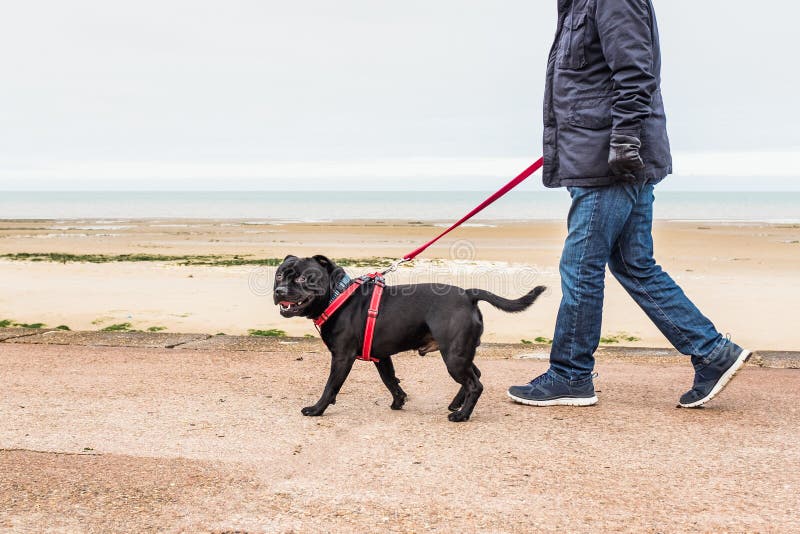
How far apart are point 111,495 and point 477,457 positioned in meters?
1.49

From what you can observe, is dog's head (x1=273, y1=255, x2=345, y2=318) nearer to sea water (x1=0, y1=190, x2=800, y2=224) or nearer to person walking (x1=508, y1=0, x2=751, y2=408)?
person walking (x1=508, y1=0, x2=751, y2=408)

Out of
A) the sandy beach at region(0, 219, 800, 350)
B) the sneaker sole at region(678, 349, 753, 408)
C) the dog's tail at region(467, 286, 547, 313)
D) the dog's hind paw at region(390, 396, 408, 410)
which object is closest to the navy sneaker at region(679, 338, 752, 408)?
the sneaker sole at region(678, 349, 753, 408)

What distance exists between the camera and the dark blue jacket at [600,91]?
160 inches

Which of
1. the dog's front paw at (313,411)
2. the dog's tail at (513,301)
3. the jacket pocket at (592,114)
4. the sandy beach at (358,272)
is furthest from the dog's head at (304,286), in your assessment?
the sandy beach at (358,272)

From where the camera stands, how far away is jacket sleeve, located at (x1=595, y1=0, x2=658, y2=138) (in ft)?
13.3

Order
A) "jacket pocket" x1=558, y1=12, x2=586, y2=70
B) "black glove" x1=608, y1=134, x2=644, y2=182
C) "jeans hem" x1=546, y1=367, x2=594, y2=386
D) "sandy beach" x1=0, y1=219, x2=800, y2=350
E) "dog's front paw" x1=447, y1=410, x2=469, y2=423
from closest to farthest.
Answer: "black glove" x1=608, y1=134, x2=644, y2=182 < "dog's front paw" x1=447, y1=410, x2=469, y2=423 < "jacket pocket" x1=558, y1=12, x2=586, y2=70 < "jeans hem" x1=546, y1=367, x2=594, y2=386 < "sandy beach" x1=0, y1=219, x2=800, y2=350

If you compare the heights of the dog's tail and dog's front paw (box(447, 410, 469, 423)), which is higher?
the dog's tail

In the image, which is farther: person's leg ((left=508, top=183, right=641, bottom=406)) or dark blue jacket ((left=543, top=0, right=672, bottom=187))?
person's leg ((left=508, top=183, right=641, bottom=406))

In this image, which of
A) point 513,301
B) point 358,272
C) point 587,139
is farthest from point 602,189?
point 358,272

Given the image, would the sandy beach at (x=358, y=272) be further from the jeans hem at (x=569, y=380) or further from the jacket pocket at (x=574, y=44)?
the jacket pocket at (x=574, y=44)

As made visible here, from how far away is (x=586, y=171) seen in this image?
429 cm

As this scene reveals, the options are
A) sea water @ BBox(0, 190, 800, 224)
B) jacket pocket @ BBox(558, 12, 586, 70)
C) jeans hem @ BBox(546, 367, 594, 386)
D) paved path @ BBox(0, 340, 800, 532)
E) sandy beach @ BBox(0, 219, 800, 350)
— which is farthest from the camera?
sea water @ BBox(0, 190, 800, 224)

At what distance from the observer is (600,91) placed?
14.0 ft

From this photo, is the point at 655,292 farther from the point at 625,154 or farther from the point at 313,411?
the point at 313,411
